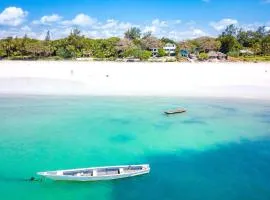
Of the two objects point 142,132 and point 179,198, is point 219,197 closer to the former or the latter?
point 179,198

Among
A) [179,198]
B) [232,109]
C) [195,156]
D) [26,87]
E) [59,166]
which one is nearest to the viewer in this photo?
[179,198]

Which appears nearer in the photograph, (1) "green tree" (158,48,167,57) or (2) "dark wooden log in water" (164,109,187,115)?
(2) "dark wooden log in water" (164,109,187,115)

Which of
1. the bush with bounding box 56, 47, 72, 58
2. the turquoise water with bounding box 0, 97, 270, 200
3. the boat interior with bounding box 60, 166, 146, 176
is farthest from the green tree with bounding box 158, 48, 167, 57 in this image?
the boat interior with bounding box 60, 166, 146, 176

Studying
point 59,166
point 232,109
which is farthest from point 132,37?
→ point 59,166

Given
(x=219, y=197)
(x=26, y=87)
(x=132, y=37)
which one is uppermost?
(x=132, y=37)

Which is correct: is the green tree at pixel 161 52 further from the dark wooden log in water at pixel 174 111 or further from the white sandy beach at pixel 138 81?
the dark wooden log in water at pixel 174 111

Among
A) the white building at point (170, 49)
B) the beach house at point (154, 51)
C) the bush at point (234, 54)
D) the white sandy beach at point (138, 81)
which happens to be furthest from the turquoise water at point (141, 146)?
the white building at point (170, 49)

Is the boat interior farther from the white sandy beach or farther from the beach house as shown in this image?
the beach house
